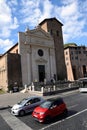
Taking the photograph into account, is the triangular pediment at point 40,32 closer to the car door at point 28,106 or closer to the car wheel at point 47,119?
the car door at point 28,106

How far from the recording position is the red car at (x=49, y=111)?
531 inches

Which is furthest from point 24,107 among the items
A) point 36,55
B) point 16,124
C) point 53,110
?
point 36,55

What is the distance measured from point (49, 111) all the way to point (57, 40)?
3696cm

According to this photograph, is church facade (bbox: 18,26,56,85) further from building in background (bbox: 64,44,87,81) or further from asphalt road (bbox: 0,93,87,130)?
asphalt road (bbox: 0,93,87,130)

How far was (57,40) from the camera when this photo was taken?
49.2 meters

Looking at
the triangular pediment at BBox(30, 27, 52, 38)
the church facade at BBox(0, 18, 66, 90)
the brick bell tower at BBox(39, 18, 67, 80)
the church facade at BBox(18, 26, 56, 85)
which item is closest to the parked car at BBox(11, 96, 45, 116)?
the church facade at BBox(0, 18, 66, 90)

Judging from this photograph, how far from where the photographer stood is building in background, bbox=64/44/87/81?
6731 centimetres

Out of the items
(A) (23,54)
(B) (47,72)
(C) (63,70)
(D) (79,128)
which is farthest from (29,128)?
(C) (63,70)

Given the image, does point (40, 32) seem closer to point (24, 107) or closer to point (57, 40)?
point (57, 40)

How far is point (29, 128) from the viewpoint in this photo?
Result: 12.5 meters

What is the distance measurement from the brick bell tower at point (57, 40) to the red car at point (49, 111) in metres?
31.6

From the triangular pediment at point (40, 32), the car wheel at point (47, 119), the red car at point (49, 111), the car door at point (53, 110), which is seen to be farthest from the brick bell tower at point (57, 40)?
the car wheel at point (47, 119)

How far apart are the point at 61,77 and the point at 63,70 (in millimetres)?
2217

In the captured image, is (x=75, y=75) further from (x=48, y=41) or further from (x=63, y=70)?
(x=48, y=41)
